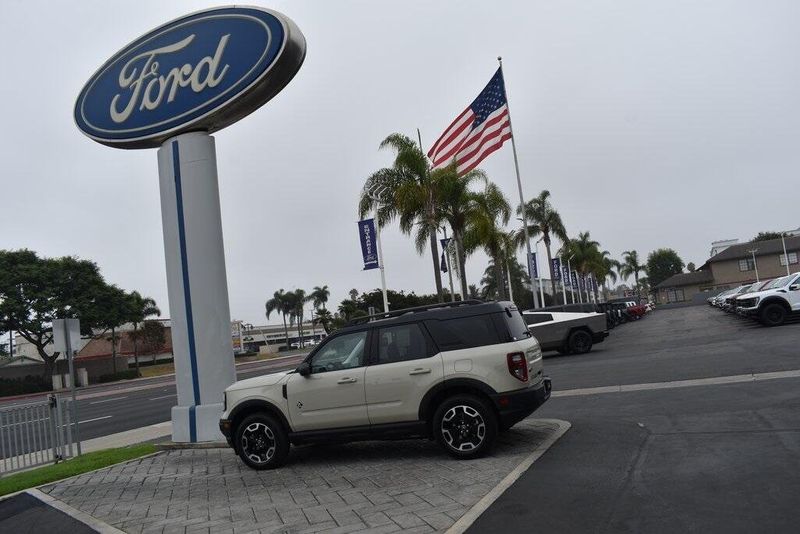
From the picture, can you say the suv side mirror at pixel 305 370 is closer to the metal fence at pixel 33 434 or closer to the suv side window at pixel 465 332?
the suv side window at pixel 465 332

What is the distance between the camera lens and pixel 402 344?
8.03m

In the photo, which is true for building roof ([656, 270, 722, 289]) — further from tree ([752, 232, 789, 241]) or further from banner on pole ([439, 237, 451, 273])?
banner on pole ([439, 237, 451, 273])

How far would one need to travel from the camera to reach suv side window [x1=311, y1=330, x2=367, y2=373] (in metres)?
8.18

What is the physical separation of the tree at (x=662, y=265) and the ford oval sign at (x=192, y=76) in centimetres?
15017

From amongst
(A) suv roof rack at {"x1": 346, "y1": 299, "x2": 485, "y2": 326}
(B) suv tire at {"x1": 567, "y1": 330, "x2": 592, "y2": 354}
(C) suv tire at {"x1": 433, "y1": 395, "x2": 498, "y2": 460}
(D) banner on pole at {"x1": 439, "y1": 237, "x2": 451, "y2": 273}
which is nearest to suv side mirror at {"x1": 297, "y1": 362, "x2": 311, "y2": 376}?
(A) suv roof rack at {"x1": 346, "y1": 299, "x2": 485, "y2": 326}

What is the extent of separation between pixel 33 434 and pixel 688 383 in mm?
11365

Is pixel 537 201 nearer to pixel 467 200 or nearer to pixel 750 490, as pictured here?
pixel 467 200

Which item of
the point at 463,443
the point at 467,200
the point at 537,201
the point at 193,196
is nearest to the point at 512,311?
the point at 463,443

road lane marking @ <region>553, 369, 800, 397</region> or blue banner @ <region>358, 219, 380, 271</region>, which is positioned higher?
blue banner @ <region>358, 219, 380, 271</region>

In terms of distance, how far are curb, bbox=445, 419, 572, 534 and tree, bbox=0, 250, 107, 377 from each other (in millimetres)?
50138

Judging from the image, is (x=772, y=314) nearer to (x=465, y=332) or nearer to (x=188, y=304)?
(x=465, y=332)

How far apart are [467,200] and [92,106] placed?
66.2ft

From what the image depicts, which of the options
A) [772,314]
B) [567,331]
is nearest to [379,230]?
[567,331]

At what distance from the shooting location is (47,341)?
52625mm
